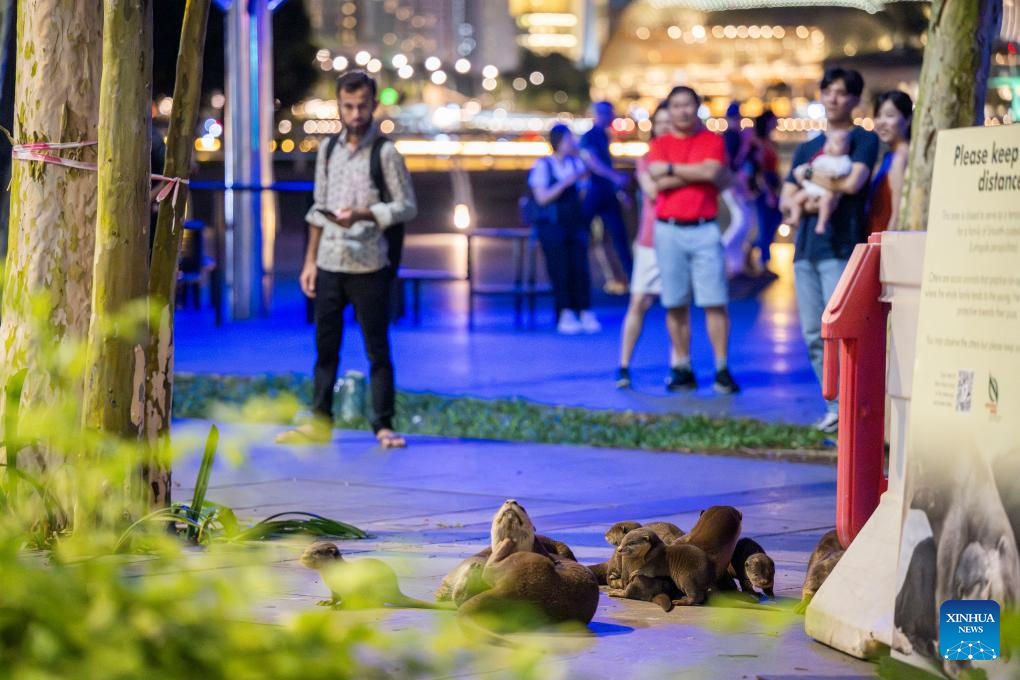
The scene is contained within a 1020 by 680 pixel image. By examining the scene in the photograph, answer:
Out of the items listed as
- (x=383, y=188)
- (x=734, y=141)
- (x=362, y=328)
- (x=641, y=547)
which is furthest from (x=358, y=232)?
(x=734, y=141)

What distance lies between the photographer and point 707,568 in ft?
18.3

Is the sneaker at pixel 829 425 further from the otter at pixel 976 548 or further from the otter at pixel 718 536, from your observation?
→ the otter at pixel 976 548

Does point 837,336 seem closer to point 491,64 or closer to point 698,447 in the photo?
point 698,447

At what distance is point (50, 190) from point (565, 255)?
10573 mm

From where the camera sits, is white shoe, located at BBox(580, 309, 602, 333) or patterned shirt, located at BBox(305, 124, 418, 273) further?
white shoe, located at BBox(580, 309, 602, 333)

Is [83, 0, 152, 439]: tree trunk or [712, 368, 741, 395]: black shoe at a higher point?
[83, 0, 152, 439]: tree trunk

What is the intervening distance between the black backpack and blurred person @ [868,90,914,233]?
2.84 m

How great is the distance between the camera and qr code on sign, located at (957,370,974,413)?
4.42 m

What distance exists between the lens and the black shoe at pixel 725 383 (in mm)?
12227

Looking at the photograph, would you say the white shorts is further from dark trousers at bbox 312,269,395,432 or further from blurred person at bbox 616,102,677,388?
dark trousers at bbox 312,269,395,432

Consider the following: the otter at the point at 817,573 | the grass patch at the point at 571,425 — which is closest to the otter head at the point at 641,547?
the otter at the point at 817,573

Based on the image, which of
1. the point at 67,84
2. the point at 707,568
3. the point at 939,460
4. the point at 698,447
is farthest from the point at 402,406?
the point at 939,460

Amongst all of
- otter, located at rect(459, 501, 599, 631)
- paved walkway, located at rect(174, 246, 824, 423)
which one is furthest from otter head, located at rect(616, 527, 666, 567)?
paved walkway, located at rect(174, 246, 824, 423)

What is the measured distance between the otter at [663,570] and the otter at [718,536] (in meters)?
0.05
